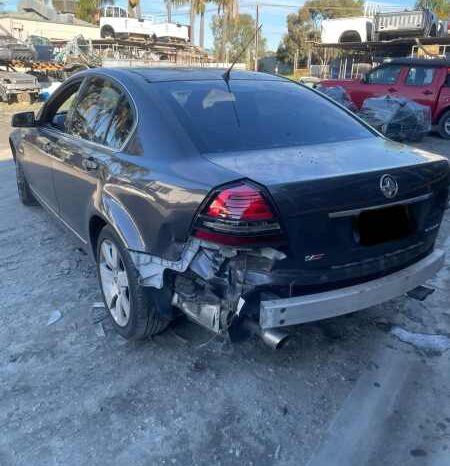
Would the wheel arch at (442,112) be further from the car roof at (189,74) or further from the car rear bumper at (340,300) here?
the car rear bumper at (340,300)

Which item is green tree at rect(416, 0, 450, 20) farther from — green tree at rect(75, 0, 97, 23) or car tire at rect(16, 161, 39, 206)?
car tire at rect(16, 161, 39, 206)

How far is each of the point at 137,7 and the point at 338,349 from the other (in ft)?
146

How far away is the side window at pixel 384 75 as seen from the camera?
12.5 meters

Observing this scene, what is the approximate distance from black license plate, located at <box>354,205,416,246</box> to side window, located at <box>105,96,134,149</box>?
146 centimetres

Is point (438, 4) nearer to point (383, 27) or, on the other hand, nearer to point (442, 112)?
point (383, 27)

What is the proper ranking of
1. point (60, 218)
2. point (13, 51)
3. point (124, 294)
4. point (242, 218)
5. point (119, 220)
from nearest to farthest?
1. point (242, 218)
2. point (119, 220)
3. point (124, 294)
4. point (60, 218)
5. point (13, 51)

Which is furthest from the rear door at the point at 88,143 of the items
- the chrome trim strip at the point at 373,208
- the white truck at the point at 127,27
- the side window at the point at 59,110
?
the white truck at the point at 127,27

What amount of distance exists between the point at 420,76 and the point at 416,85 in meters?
0.23

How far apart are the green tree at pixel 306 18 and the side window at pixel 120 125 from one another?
51.6m

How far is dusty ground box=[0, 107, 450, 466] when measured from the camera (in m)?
2.30

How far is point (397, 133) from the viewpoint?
10.4 meters

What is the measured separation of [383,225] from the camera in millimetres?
2547

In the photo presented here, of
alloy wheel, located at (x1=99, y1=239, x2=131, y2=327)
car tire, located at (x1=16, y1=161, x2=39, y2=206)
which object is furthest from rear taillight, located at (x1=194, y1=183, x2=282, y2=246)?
car tire, located at (x1=16, y1=161, x2=39, y2=206)

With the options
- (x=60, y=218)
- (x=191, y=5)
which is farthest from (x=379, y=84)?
(x=191, y=5)
